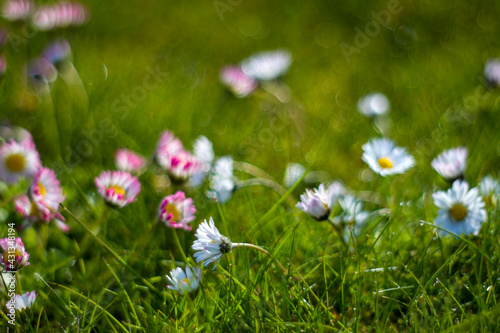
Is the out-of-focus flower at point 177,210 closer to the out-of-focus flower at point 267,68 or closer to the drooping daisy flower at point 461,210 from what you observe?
the drooping daisy flower at point 461,210

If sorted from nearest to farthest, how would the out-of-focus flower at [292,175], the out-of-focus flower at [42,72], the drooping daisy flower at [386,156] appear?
the drooping daisy flower at [386,156] → the out-of-focus flower at [292,175] → the out-of-focus flower at [42,72]

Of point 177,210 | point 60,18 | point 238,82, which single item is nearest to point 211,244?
point 177,210

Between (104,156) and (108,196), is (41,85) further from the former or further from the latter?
(108,196)

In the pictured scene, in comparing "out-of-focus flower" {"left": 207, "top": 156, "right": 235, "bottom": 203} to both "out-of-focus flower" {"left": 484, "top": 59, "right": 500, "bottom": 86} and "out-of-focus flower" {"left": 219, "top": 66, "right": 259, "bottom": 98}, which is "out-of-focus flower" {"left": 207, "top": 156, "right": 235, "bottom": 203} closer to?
"out-of-focus flower" {"left": 219, "top": 66, "right": 259, "bottom": 98}

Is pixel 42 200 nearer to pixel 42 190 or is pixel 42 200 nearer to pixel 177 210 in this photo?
pixel 42 190

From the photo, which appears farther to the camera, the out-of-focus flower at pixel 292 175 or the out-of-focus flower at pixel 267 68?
the out-of-focus flower at pixel 267 68

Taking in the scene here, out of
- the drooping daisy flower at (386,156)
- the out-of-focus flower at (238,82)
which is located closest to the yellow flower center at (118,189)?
the drooping daisy flower at (386,156)
